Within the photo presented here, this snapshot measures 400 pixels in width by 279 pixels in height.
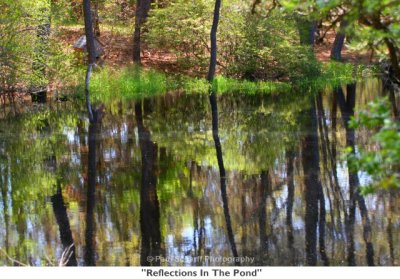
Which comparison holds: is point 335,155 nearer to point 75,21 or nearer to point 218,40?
point 218,40

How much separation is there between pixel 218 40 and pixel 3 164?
1943 centimetres

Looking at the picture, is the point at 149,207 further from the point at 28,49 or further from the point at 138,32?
the point at 138,32

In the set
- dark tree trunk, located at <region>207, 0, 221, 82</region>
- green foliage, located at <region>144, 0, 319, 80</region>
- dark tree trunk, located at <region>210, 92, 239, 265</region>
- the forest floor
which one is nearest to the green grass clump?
the forest floor

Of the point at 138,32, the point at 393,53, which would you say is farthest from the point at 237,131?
the point at 138,32

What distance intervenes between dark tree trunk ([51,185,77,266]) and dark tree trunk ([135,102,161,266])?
87 centimetres

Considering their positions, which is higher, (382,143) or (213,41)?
(382,143)

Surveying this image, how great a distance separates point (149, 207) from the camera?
36.9 ft

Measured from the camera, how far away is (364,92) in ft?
87.1

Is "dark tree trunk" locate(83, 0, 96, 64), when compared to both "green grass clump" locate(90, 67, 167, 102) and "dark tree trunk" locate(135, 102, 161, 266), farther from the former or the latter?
"dark tree trunk" locate(135, 102, 161, 266)

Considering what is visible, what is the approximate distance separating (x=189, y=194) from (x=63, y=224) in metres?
2.55

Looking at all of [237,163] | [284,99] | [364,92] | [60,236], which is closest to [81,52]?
[284,99]

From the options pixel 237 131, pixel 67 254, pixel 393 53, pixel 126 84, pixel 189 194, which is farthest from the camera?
pixel 126 84

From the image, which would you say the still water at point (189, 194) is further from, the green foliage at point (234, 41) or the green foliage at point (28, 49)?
the green foliage at point (234, 41)

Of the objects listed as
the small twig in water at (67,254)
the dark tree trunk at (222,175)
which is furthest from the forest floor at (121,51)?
the small twig in water at (67,254)
